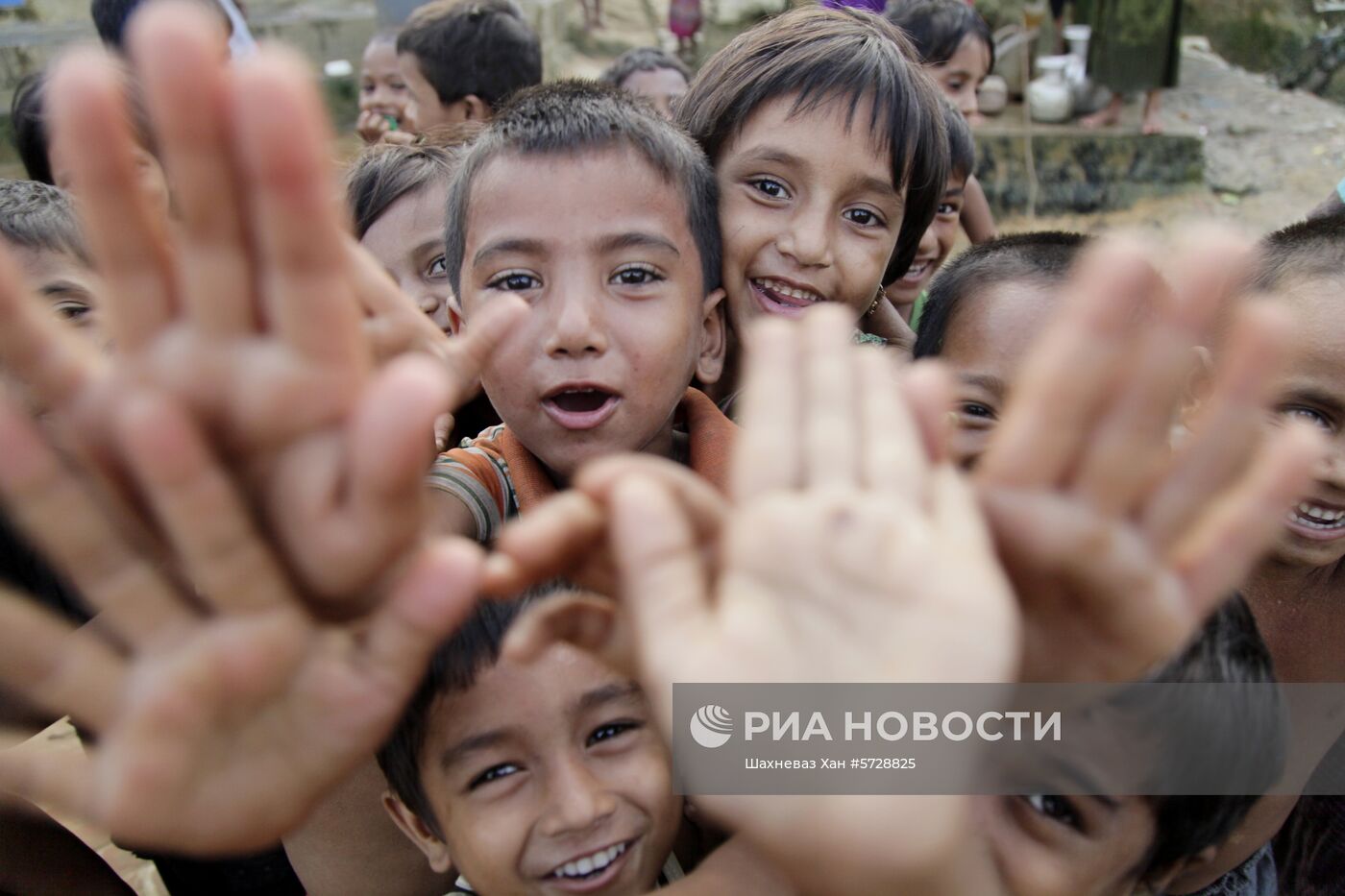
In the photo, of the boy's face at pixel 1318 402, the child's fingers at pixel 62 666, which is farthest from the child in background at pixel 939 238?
the child's fingers at pixel 62 666

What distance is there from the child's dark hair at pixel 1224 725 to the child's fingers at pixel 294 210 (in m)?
1.09

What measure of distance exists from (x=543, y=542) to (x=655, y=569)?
101 mm

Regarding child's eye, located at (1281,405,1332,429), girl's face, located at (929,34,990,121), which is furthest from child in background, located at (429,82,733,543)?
girl's face, located at (929,34,990,121)

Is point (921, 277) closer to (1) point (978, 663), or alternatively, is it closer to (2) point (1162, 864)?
(2) point (1162, 864)

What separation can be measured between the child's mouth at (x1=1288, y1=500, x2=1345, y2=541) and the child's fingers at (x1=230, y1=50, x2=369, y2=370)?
5.44 ft

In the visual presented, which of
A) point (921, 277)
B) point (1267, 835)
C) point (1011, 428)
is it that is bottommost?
point (1267, 835)

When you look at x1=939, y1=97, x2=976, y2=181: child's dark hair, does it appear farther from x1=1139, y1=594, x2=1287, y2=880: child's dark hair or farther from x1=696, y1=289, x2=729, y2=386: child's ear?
x1=1139, y1=594, x2=1287, y2=880: child's dark hair

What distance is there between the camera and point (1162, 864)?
1304 millimetres

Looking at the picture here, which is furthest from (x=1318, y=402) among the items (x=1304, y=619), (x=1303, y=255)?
(x=1304, y=619)

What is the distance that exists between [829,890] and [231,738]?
53 centimetres

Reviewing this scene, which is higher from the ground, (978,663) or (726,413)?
(978,663)

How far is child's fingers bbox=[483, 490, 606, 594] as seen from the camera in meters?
0.79

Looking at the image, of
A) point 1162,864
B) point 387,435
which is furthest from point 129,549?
point 1162,864

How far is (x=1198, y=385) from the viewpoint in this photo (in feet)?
5.98
